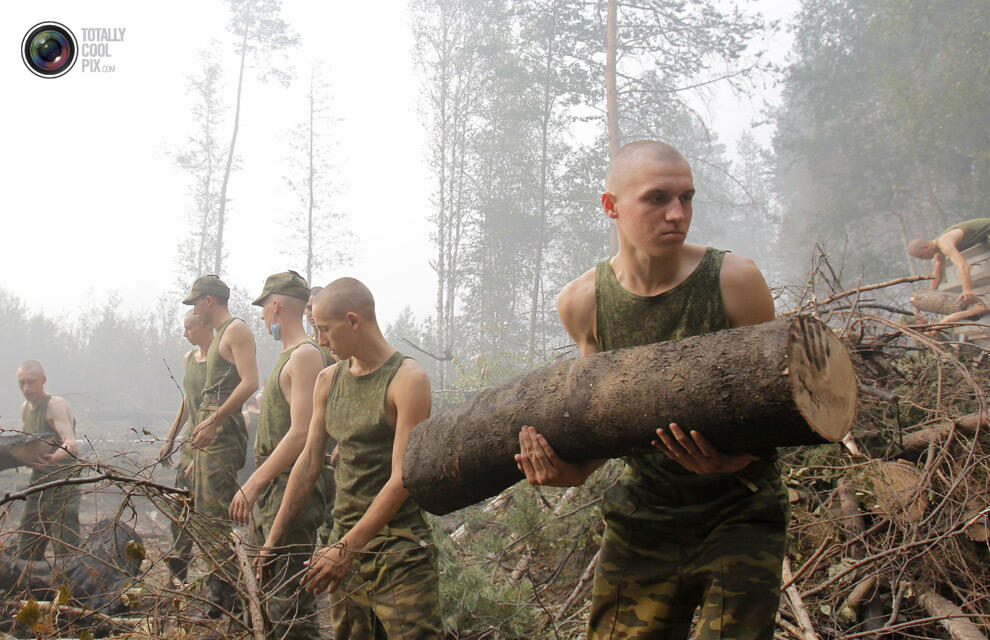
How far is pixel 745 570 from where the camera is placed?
6.95 ft

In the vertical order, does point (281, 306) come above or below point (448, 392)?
above

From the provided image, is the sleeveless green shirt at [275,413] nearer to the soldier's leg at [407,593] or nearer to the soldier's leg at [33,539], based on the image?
the soldier's leg at [33,539]

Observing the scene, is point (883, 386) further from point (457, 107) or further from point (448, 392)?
point (457, 107)

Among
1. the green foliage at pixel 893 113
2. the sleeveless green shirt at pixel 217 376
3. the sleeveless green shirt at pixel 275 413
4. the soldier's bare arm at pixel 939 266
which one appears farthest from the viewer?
the green foliage at pixel 893 113

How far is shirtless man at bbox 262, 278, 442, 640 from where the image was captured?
2.98m

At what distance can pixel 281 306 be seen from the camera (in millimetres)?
5062

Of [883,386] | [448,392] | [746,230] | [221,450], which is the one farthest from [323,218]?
[746,230]

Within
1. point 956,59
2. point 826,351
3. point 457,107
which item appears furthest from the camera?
point 457,107

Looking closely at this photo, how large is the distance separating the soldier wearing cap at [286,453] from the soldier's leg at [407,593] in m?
0.82

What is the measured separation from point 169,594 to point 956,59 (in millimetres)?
A: 28357

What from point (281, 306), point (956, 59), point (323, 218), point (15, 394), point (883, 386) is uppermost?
point (956, 59)

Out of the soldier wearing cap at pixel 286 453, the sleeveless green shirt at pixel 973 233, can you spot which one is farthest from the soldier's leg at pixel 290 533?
the sleeveless green shirt at pixel 973 233

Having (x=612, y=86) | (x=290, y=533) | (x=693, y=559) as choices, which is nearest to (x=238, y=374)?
(x=290, y=533)

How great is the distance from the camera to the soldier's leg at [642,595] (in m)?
2.32
